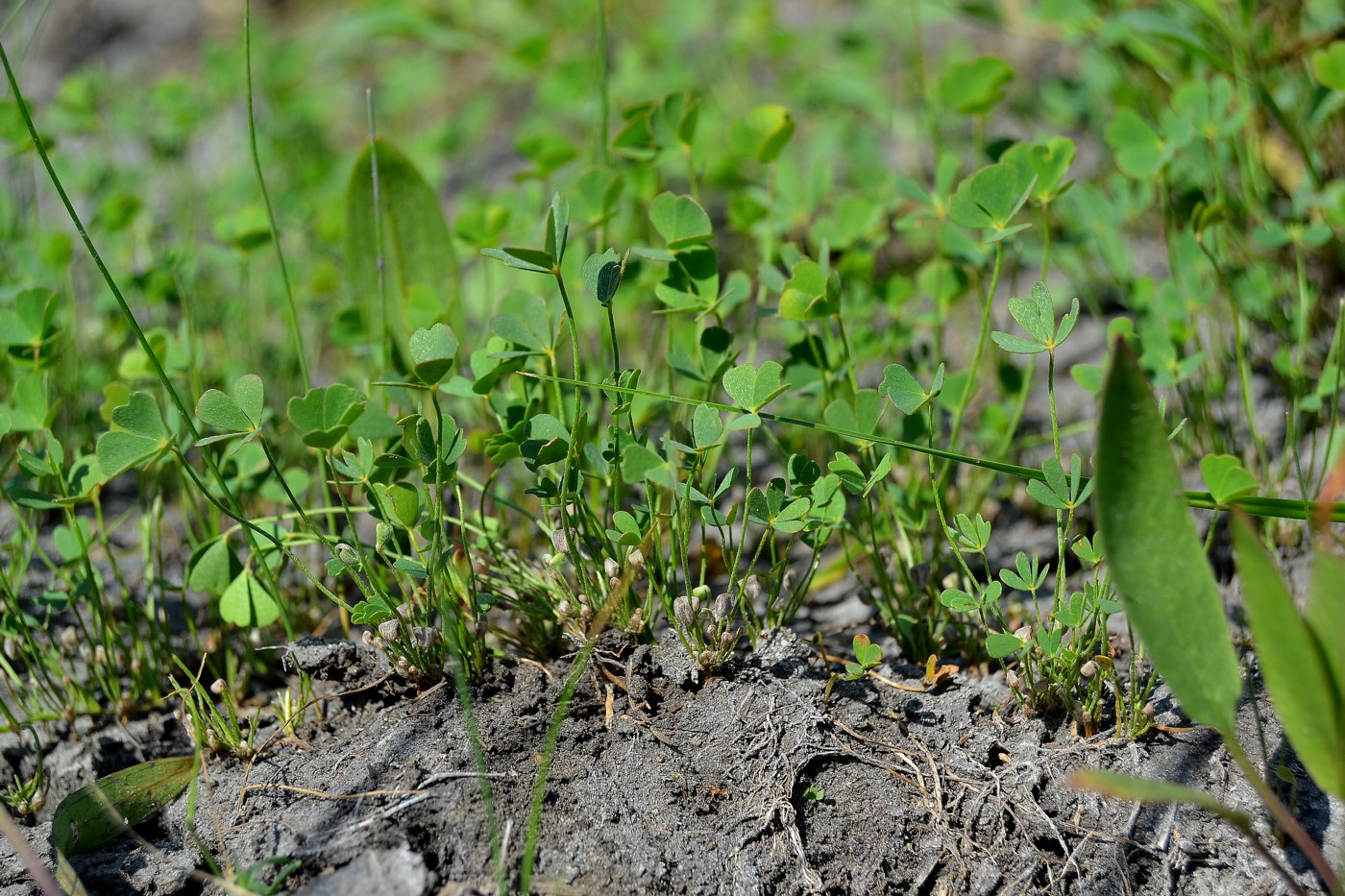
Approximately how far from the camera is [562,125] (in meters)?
3.04

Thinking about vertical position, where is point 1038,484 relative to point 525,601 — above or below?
above

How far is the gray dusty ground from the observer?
3.58ft

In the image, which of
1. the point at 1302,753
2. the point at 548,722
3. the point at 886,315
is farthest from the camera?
the point at 886,315

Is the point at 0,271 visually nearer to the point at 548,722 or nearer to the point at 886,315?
the point at 548,722

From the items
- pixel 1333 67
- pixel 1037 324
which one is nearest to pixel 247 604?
pixel 1037 324

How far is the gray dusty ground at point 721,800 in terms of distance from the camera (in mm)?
1092

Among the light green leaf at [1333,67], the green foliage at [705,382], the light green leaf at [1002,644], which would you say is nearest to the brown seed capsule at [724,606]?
the green foliage at [705,382]

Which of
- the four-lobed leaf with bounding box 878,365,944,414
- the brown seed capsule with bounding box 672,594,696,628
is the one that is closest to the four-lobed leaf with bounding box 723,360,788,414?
the four-lobed leaf with bounding box 878,365,944,414

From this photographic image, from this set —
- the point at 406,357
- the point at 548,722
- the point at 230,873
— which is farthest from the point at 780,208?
the point at 230,873

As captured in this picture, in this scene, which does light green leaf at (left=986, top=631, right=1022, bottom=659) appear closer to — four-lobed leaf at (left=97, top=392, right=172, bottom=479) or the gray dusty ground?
the gray dusty ground

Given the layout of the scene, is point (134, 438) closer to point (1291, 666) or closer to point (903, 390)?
point (903, 390)

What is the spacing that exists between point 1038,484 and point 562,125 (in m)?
2.26

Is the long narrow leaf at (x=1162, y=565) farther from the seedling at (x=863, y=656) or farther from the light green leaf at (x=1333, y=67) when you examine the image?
the light green leaf at (x=1333, y=67)

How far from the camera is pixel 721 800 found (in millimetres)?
1161
